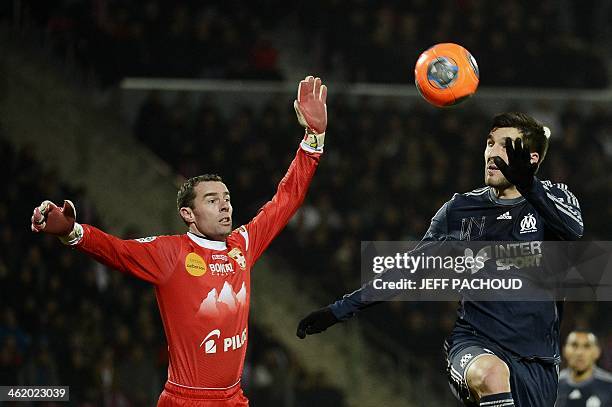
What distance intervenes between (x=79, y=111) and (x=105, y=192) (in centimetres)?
107

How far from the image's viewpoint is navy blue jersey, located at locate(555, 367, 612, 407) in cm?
712

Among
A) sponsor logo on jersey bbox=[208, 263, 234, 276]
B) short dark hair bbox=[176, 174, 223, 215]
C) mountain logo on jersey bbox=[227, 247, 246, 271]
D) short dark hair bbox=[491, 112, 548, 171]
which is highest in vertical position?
short dark hair bbox=[491, 112, 548, 171]

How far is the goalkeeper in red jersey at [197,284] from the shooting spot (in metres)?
4.77

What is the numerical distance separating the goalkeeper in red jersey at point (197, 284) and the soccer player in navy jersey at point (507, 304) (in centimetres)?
40

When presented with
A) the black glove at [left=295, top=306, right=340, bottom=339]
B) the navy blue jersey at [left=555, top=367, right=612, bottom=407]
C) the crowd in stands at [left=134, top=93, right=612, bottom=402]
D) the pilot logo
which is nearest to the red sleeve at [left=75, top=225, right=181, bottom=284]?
the pilot logo

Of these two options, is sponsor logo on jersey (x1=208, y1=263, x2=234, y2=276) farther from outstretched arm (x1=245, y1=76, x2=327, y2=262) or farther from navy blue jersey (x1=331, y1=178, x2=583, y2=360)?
navy blue jersey (x1=331, y1=178, x2=583, y2=360)

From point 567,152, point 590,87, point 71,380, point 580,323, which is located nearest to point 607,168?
point 567,152

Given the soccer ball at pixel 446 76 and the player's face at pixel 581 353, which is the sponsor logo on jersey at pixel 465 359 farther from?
the player's face at pixel 581 353

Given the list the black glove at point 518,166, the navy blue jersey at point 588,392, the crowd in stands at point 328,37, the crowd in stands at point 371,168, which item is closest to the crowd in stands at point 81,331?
the crowd in stands at point 371,168

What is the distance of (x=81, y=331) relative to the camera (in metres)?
9.06

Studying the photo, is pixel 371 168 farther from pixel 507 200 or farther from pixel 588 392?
pixel 507 200

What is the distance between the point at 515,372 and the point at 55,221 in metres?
2.21

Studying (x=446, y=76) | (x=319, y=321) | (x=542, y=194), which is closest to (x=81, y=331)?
(x=319, y=321)

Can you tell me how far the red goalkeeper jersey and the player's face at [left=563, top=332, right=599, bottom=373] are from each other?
127 inches
